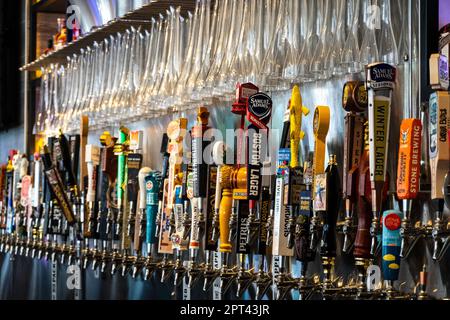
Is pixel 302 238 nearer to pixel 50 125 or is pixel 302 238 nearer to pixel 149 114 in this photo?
pixel 149 114

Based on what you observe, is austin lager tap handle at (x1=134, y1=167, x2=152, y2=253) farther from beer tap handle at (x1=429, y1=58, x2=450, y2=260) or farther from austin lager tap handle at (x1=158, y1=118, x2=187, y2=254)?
beer tap handle at (x1=429, y1=58, x2=450, y2=260)

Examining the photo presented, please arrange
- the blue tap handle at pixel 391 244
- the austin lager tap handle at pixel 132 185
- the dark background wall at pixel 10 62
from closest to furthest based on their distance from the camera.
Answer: the blue tap handle at pixel 391 244 → the austin lager tap handle at pixel 132 185 → the dark background wall at pixel 10 62

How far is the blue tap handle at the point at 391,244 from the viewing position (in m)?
2.36

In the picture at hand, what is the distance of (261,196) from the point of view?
115 inches

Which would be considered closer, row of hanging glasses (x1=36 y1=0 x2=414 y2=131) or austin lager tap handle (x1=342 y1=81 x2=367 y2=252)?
austin lager tap handle (x1=342 y1=81 x2=367 y2=252)

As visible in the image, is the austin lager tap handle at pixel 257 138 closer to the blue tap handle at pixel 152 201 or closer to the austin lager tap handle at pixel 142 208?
the blue tap handle at pixel 152 201

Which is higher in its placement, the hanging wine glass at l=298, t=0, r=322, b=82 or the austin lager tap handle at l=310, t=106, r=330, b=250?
the hanging wine glass at l=298, t=0, r=322, b=82

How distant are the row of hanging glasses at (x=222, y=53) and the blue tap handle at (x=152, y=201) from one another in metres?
0.27

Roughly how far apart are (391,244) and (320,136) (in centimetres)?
45

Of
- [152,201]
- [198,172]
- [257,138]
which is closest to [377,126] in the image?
[257,138]

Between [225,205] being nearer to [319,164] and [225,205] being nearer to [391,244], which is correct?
[319,164]

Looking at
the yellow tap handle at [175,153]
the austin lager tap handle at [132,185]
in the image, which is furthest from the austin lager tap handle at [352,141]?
the austin lager tap handle at [132,185]

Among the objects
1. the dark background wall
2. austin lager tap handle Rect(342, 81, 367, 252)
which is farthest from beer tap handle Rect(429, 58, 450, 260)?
the dark background wall

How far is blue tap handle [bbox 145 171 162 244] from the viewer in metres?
3.66
